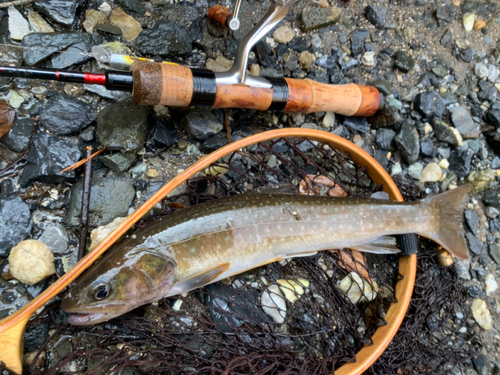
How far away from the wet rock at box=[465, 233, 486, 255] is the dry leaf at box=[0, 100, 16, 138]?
414 cm

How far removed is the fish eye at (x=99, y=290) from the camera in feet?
7.37

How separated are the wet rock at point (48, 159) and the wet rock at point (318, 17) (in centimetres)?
243

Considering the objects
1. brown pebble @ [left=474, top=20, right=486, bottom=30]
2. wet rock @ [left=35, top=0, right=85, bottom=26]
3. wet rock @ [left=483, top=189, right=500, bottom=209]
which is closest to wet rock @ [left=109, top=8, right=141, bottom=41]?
wet rock @ [left=35, top=0, right=85, bottom=26]

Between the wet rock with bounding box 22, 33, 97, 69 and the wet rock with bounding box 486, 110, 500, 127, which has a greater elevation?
the wet rock with bounding box 22, 33, 97, 69

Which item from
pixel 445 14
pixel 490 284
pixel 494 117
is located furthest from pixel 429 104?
pixel 490 284

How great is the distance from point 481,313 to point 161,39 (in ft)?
12.5

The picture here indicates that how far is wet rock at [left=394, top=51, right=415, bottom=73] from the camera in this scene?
372cm

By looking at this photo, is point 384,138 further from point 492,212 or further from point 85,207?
point 85,207

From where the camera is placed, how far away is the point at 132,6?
127 inches

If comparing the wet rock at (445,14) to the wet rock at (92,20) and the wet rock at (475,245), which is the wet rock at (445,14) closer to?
the wet rock at (475,245)

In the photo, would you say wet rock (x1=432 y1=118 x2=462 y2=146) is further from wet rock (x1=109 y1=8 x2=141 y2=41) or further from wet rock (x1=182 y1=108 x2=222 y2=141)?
wet rock (x1=109 y1=8 x2=141 y2=41)

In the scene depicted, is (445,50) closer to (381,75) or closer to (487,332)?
(381,75)

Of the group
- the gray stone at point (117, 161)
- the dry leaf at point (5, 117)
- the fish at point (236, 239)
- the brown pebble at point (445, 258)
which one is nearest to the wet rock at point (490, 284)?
the brown pebble at point (445, 258)

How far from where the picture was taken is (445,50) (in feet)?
12.7
